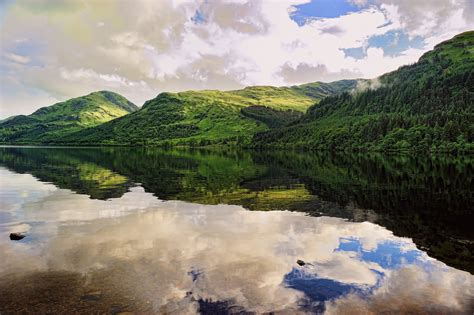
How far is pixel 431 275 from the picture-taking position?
29.4 m

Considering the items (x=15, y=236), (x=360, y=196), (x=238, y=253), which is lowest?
(x=238, y=253)

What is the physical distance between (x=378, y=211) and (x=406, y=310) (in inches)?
1314

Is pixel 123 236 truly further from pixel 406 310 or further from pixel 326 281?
pixel 406 310

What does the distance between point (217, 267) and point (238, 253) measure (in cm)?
443

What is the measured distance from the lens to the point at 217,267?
3055cm

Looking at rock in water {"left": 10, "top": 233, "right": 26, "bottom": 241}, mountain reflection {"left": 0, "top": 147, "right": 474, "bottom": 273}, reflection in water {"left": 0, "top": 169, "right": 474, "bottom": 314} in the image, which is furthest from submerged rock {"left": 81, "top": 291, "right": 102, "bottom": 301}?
mountain reflection {"left": 0, "top": 147, "right": 474, "bottom": 273}

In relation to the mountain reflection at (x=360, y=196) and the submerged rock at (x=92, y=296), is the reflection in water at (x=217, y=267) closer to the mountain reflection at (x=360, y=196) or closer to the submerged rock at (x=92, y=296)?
the submerged rock at (x=92, y=296)

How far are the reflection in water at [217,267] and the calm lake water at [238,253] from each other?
12cm

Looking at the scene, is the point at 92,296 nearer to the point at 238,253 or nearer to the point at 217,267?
the point at 217,267

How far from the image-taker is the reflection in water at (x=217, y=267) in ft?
78.9

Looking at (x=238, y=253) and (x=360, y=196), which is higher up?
(x=360, y=196)

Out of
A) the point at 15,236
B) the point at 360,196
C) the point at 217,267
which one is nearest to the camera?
the point at 217,267

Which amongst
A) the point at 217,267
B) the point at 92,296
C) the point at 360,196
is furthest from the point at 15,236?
the point at 360,196

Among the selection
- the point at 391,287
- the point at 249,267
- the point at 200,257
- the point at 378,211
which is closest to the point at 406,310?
the point at 391,287
